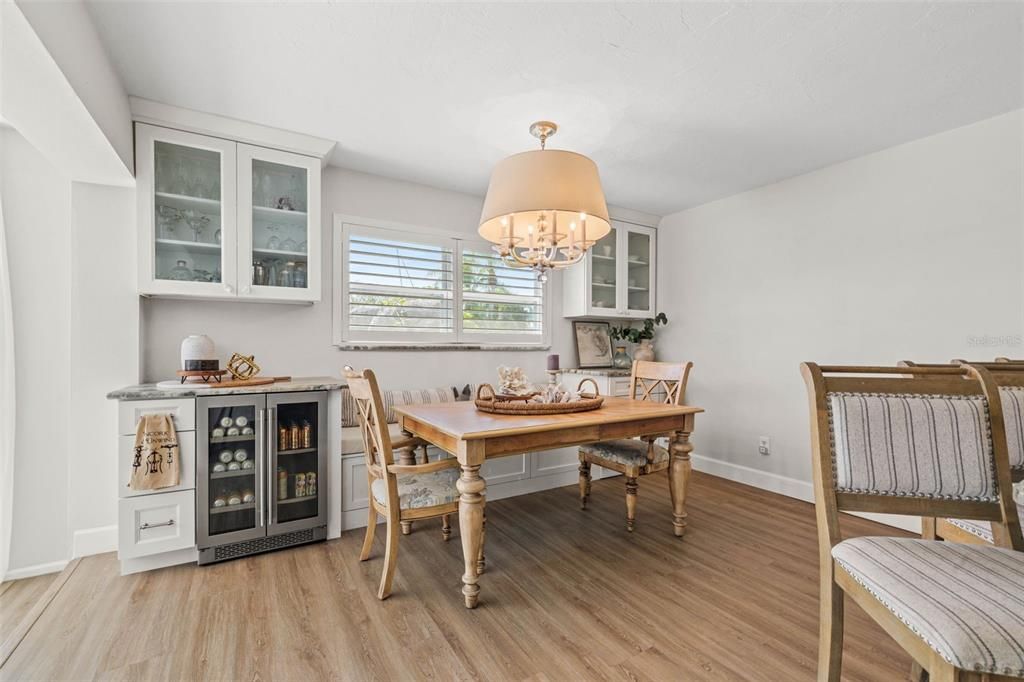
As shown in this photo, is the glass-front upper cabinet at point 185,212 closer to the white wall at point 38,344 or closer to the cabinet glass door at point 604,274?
the white wall at point 38,344

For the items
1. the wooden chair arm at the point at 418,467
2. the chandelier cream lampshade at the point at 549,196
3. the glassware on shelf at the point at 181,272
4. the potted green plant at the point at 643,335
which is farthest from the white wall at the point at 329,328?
the wooden chair arm at the point at 418,467

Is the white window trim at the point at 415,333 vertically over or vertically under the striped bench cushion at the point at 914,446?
over

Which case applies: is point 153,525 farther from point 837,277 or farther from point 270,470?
point 837,277

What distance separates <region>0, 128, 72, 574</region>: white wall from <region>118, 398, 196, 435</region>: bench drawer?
0.57m

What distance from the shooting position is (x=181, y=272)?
259 centimetres

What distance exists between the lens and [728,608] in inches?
76.1

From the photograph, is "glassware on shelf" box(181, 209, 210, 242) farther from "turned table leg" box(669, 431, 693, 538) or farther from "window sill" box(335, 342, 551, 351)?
"turned table leg" box(669, 431, 693, 538)

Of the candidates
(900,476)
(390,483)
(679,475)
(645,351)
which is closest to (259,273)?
(390,483)

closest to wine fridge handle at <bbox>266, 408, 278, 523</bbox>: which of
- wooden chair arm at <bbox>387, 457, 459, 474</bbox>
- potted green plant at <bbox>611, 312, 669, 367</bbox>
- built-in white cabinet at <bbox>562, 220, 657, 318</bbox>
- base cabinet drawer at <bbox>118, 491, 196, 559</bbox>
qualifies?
base cabinet drawer at <bbox>118, 491, 196, 559</bbox>

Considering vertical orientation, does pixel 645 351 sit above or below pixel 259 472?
above

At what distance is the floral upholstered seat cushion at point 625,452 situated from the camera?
267 cm

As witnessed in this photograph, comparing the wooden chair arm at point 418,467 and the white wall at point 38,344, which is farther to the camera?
the white wall at point 38,344

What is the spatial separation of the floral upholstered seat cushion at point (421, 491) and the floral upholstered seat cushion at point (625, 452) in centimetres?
98

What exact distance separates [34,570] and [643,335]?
4.49 m
